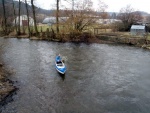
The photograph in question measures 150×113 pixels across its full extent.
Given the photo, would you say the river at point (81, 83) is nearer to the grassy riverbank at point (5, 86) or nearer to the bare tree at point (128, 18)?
the grassy riverbank at point (5, 86)

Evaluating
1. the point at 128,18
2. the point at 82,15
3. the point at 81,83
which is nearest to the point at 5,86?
the point at 81,83

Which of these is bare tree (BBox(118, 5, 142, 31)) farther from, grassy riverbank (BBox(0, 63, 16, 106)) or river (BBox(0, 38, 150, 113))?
grassy riverbank (BBox(0, 63, 16, 106))

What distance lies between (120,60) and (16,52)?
619 inches

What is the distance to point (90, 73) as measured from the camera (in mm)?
24047

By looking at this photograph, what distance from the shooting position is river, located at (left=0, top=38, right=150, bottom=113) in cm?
1617

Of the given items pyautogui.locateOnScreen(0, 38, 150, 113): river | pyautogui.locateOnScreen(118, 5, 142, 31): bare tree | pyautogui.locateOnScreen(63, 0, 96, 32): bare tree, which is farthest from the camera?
pyautogui.locateOnScreen(118, 5, 142, 31): bare tree

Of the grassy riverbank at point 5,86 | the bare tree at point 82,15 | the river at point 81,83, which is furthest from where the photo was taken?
the bare tree at point 82,15

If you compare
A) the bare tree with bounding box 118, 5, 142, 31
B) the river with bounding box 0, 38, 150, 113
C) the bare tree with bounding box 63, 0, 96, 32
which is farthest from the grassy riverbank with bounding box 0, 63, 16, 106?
the bare tree with bounding box 118, 5, 142, 31

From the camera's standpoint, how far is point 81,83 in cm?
2084

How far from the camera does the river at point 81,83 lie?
16.2 m

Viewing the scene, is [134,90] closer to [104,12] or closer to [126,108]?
[126,108]

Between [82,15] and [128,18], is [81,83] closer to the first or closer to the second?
[82,15]

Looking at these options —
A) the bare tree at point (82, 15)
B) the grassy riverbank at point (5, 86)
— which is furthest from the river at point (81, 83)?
the bare tree at point (82, 15)

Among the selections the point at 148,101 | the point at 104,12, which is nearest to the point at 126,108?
the point at 148,101
